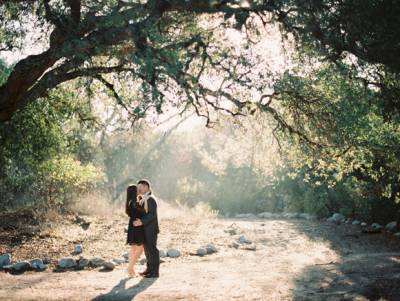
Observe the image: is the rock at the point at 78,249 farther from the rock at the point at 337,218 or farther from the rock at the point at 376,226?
the rock at the point at 337,218

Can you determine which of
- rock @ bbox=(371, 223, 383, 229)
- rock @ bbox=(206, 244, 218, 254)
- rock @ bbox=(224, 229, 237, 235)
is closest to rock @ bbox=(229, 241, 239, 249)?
rock @ bbox=(206, 244, 218, 254)

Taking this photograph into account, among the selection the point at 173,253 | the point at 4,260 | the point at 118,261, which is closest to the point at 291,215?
the point at 173,253

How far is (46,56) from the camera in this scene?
332 inches

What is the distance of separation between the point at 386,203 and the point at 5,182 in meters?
15.3

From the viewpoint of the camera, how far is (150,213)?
952 cm

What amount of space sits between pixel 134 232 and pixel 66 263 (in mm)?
2329

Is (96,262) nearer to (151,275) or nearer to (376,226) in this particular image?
(151,275)

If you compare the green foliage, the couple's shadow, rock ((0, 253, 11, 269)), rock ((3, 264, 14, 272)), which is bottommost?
the couple's shadow

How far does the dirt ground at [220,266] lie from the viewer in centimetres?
805

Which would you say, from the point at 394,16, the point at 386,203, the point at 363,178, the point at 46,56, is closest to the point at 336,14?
the point at 394,16

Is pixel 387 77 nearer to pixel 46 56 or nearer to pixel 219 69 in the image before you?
pixel 219 69

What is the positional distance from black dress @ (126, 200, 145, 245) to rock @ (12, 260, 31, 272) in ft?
8.73

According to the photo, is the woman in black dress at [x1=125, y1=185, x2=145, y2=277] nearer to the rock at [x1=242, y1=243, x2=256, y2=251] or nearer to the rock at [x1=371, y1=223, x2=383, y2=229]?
the rock at [x1=242, y1=243, x2=256, y2=251]

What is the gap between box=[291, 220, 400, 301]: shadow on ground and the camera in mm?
7767
